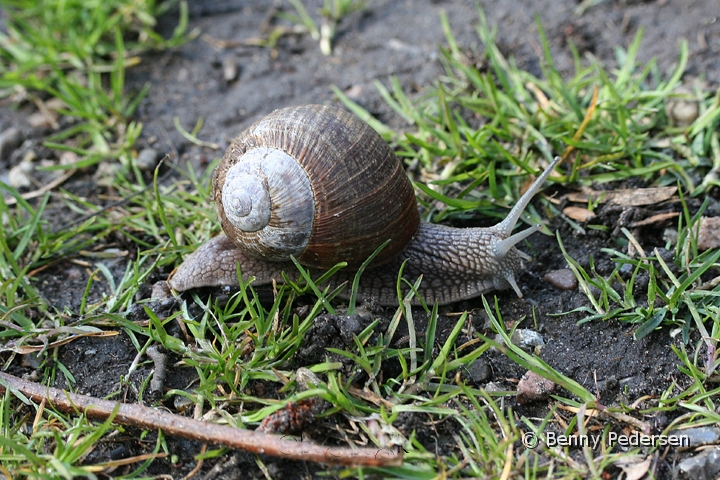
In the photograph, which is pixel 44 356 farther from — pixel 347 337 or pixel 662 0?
pixel 662 0

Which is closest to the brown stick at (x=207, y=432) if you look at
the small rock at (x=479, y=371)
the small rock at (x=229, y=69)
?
the small rock at (x=479, y=371)

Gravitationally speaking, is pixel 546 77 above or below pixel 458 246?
above

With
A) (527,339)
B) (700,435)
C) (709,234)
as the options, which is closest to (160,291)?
(527,339)

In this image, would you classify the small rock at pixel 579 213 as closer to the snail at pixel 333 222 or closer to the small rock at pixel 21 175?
the snail at pixel 333 222

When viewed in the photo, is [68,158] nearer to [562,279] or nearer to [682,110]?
[562,279]

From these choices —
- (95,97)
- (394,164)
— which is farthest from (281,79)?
(394,164)

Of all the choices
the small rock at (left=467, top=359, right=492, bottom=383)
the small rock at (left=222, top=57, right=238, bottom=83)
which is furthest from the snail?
the small rock at (left=222, top=57, right=238, bottom=83)
